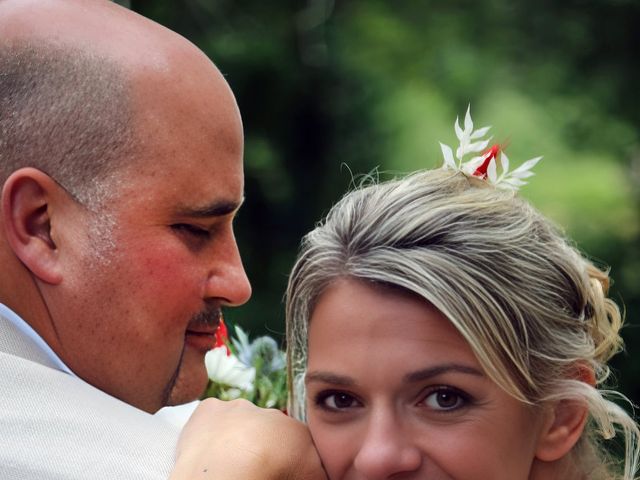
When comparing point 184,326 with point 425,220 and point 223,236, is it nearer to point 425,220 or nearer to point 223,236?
point 223,236

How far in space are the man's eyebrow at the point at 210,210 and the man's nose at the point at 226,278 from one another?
0.29 feet

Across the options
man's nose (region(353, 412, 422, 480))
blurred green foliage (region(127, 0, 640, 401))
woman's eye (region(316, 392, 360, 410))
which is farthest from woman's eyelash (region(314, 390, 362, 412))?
blurred green foliage (region(127, 0, 640, 401))

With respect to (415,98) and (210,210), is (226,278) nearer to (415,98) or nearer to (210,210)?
(210,210)

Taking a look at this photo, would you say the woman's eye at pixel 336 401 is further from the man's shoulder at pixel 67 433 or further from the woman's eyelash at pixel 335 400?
the man's shoulder at pixel 67 433

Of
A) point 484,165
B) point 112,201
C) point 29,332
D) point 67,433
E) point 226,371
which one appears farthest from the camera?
point 226,371

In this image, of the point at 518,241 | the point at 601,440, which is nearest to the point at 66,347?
the point at 518,241

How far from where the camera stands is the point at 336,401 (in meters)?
2.92

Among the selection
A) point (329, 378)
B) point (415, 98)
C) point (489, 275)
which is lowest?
point (415, 98)

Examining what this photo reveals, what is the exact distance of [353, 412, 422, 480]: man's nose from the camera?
105 inches

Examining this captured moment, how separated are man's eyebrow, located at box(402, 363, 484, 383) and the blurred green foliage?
27.5ft

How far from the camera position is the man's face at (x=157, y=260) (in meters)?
3.04

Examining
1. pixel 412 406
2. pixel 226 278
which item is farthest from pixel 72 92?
pixel 412 406

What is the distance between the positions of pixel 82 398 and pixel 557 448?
1.18 metres

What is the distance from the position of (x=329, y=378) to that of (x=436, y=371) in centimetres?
29
